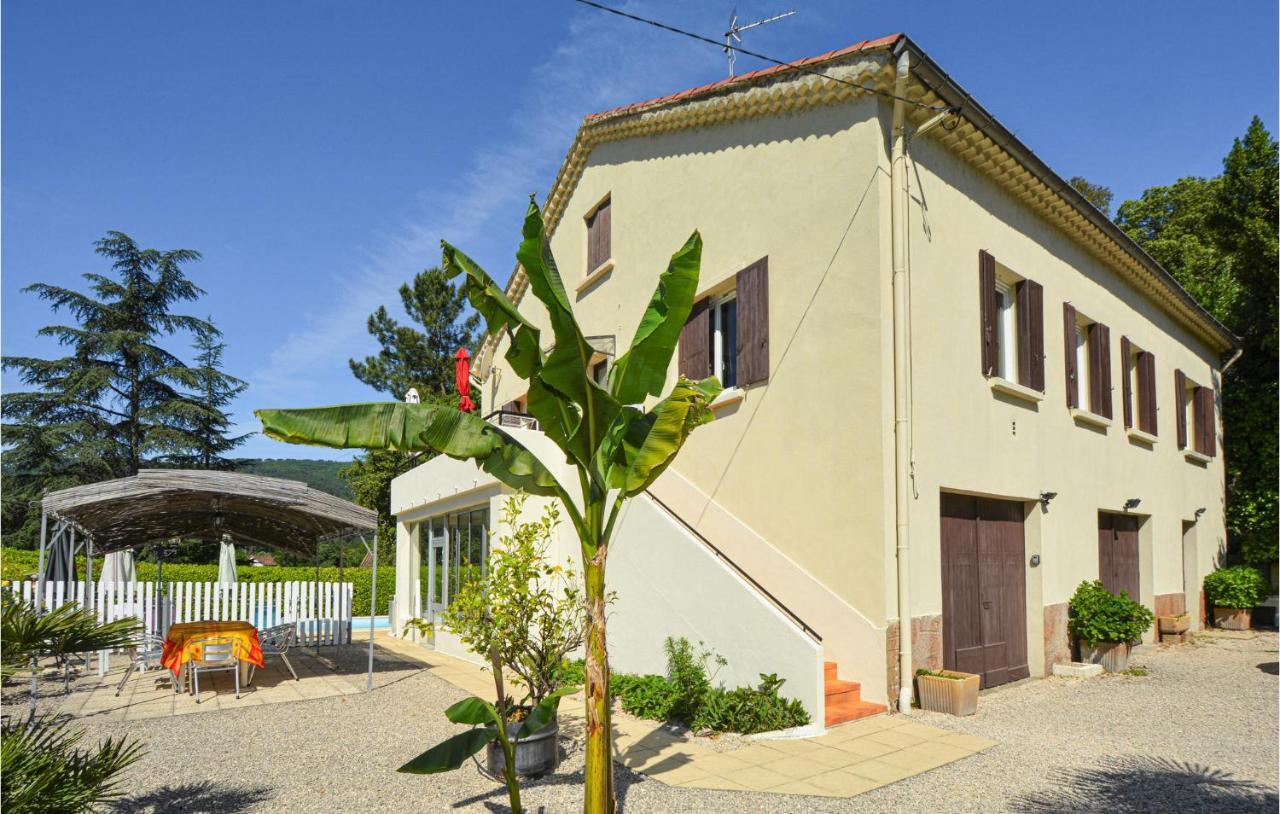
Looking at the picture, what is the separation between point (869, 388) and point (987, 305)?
273cm

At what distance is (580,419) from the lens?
18.5 ft

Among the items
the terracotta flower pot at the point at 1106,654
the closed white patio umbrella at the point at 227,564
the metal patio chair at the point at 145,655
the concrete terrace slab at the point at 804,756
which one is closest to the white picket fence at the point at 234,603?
the metal patio chair at the point at 145,655

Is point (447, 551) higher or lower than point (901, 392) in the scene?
lower

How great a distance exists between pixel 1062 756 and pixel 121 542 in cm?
1547

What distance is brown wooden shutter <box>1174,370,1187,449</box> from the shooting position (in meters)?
16.7

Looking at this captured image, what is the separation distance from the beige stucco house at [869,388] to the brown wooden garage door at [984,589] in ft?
0.13

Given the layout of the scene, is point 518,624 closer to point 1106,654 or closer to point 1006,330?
point 1006,330

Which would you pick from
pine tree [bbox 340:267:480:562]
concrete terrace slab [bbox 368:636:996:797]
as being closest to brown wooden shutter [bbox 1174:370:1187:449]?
concrete terrace slab [bbox 368:636:996:797]

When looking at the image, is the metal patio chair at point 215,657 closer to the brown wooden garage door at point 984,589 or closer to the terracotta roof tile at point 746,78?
the brown wooden garage door at point 984,589

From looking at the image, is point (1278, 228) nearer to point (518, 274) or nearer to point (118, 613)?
point (518, 274)

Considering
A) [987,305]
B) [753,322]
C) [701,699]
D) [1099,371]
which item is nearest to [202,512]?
[701,699]

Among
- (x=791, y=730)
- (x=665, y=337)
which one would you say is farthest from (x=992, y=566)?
(x=665, y=337)

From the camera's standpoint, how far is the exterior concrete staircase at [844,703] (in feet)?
25.9

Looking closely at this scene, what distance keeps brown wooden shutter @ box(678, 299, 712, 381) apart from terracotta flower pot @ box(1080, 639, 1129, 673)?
673cm
